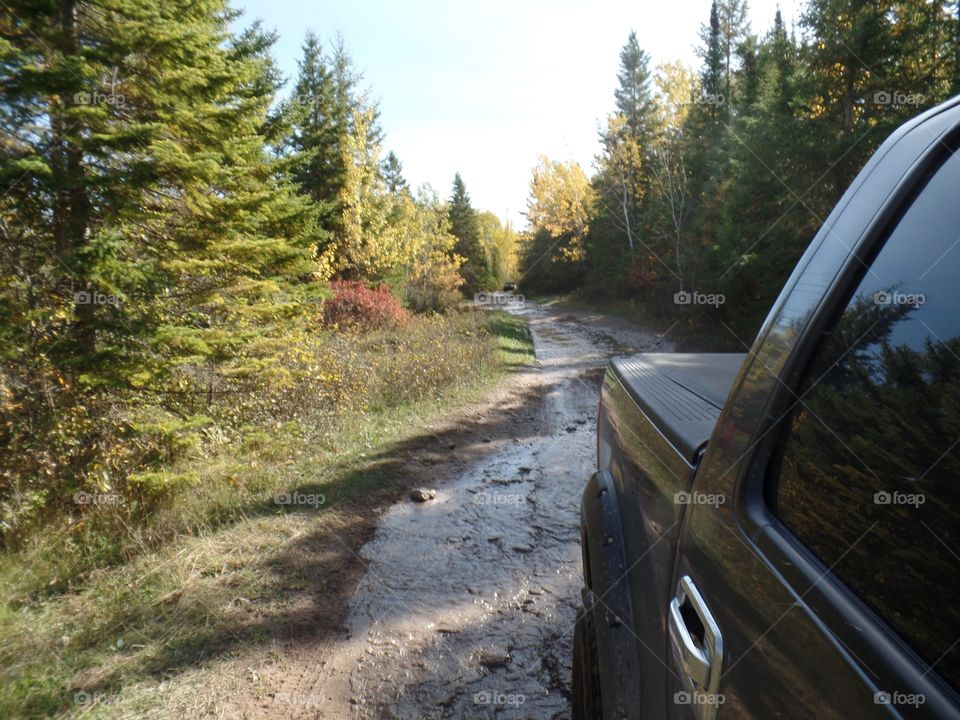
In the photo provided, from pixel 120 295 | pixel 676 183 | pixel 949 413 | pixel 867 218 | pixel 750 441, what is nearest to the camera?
pixel 949 413

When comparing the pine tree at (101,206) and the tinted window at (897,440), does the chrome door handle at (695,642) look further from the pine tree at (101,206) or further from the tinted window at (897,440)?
the pine tree at (101,206)

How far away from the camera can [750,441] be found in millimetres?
1302

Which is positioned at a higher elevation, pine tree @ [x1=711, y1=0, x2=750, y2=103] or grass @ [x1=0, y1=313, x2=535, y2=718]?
pine tree @ [x1=711, y1=0, x2=750, y2=103]

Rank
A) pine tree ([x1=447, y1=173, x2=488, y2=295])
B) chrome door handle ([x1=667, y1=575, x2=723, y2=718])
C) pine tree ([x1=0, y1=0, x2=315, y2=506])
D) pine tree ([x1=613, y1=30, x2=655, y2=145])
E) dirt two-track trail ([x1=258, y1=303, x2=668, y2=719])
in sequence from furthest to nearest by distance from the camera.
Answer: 1. pine tree ([x1=447, y1=173, x2=488, y2=295])
2. pine tree ([x1=613, y1=30, x2=655, y2=145])
3. pine tree ([x1=0, y1=0, x2=315, y2=506])
4. dirt two-track trail ([x1=258, y1=303, x2=668, y2=719])
5. chrome door handle ([x1=667, y1=575, x2=723, y2=718])

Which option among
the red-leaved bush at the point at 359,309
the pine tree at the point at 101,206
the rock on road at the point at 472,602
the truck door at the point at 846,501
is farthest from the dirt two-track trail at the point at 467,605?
the red-leaved bush at the point at 359,309

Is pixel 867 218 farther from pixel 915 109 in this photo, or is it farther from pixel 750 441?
pixel 915 109

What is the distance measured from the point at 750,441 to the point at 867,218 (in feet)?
1.60

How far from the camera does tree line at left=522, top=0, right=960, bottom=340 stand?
1212 cm

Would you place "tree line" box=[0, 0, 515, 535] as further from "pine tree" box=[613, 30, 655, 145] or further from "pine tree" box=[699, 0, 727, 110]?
"pine tree" box=[613, 30, 655, 145]

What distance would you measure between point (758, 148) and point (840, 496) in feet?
51.2

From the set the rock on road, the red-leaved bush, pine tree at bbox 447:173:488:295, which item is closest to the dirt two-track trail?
the rock on road

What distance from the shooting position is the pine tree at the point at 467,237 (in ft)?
166

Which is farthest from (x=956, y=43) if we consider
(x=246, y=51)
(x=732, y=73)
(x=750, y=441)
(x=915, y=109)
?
(x=732, y=73)

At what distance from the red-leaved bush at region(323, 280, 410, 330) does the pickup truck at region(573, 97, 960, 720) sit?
58.3 feet
